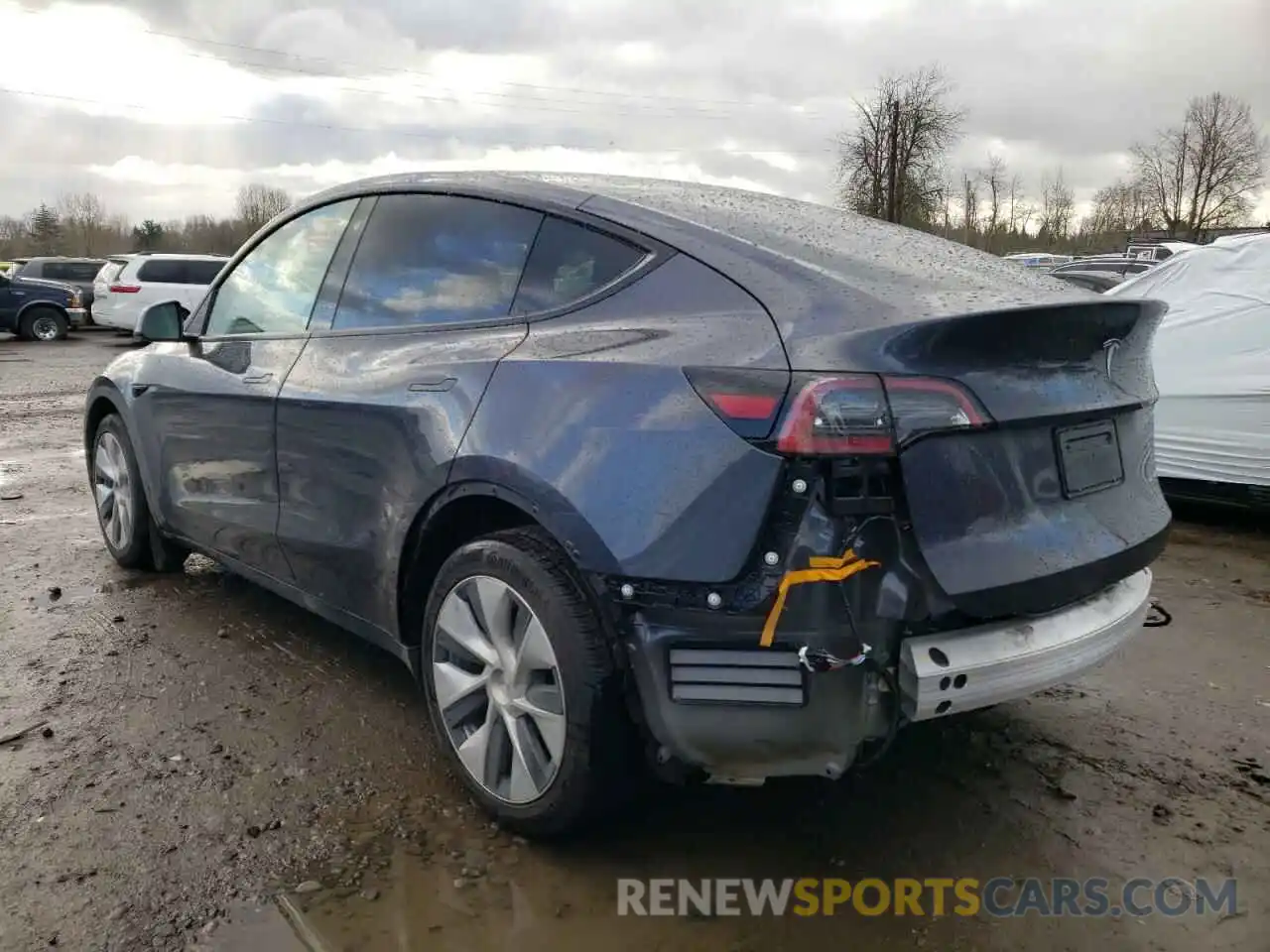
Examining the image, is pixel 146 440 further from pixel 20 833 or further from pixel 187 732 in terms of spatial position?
pixel 20 833

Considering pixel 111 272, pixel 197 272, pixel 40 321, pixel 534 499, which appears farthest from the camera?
pixel 40 321

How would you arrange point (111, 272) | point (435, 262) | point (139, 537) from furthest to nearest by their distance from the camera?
1. point (111, 272)
2. point (139, 537)
3. point (435, 262)

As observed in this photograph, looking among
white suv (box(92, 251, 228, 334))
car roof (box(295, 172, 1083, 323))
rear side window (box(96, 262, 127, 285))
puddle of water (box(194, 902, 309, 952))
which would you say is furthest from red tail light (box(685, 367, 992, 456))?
rear side window (box(96, 262, 127, 285))

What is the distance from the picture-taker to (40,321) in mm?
21766

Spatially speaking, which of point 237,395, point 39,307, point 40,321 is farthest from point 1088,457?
point 40,321

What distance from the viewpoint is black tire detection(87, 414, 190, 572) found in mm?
4609

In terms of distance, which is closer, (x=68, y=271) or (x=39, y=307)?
(x=39, y=307)

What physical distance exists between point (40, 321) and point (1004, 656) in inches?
944

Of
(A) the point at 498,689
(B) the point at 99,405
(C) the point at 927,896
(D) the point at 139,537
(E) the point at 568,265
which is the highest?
(E) the point at 568,265

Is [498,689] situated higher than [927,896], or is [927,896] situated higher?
[498,689]

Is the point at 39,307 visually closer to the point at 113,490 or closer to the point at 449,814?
the point at 113,490

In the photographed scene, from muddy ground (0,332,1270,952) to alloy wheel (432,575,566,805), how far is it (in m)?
0.20

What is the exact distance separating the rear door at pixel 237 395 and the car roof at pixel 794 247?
1.97 ft

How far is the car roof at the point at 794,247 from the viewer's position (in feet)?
7.53
